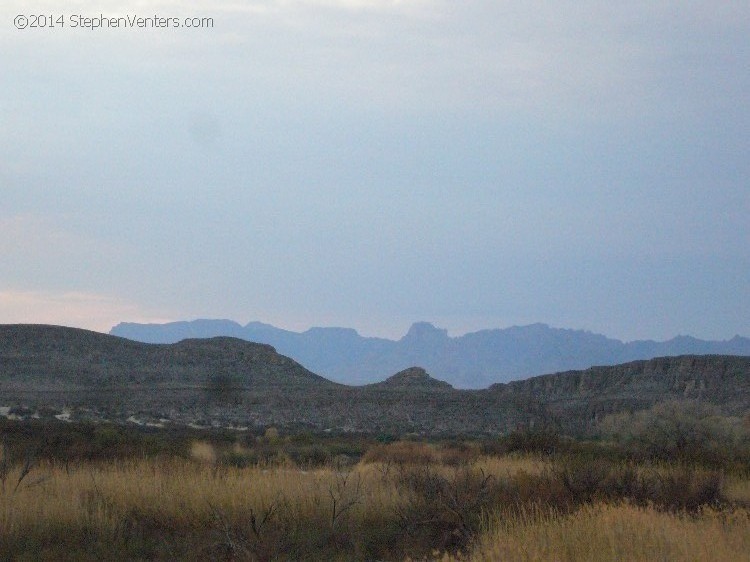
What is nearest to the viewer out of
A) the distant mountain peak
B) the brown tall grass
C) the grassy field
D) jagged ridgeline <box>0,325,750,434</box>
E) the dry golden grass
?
the dry golden grass

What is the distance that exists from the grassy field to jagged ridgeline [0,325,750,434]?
34.2m

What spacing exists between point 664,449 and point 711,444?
503 centimetres

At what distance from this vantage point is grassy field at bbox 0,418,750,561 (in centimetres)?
1033

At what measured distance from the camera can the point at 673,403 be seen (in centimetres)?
3344

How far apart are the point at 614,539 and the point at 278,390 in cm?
6159

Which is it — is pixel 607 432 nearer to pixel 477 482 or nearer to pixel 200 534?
pixel 477 482

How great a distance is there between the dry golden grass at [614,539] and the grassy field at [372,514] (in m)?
0.02

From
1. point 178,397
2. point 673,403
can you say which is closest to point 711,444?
point 673,403

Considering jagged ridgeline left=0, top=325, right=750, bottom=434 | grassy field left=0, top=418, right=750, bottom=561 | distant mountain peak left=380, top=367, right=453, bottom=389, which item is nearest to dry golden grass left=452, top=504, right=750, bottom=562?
grassy field left=0, top=418, right=750, bottom=561

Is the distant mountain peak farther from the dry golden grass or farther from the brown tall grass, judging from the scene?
the dry golden grass

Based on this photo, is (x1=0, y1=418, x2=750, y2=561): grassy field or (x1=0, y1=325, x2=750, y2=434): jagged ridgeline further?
(x1=0, y1=325, x2=750, y2=434): jagged ridgeline

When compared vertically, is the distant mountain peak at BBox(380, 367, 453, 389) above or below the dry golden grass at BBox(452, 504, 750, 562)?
above

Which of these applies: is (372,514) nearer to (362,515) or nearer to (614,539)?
(362,515)

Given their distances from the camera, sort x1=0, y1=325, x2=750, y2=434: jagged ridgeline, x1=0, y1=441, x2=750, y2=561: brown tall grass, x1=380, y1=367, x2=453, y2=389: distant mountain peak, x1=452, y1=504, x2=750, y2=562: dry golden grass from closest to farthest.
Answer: x1=452, y1=504, x2=750, y2=562: dry golden grass → x1=0, y1=441, x2=750, y2=561: brown tall grass → x1=0, y1=325, x2=750, y2=434: jagged ridgeline → x1=380, y1=367, x2=453, y2=389: distant mountain peak
